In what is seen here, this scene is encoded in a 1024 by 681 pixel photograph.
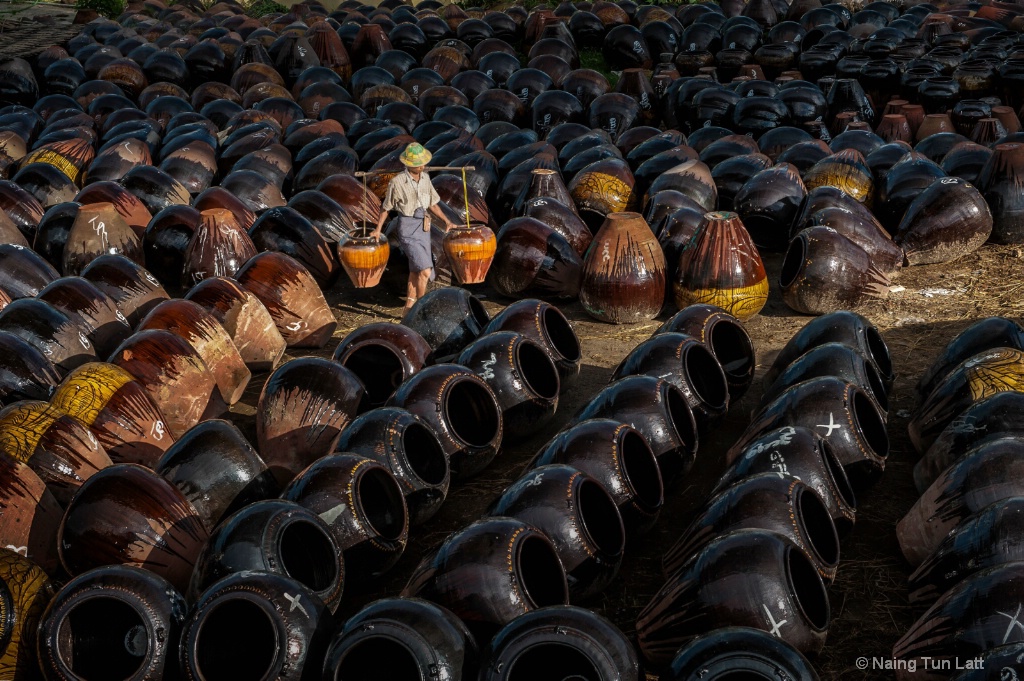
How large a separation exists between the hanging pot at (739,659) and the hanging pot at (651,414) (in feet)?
7.18

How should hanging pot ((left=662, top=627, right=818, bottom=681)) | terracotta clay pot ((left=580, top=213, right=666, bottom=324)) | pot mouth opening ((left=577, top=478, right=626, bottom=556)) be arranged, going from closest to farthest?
1. hanging pot ((left=662, top=627, right=818, bottom=681))
2. pot mouth opening ((left=577, top=478, right=626, bottom=556))
3. terracotta clay pot ((left=580, top=213, right=666, bottom=324))

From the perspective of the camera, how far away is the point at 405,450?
5.96 metres

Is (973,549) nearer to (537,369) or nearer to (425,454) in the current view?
(425,454)

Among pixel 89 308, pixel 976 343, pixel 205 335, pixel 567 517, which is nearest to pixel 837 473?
pixel 567 517

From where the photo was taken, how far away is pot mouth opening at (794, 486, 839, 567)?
16.6ft

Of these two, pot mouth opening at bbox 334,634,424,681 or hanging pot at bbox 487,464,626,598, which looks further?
hanging pot at bbox 487,464,626,598

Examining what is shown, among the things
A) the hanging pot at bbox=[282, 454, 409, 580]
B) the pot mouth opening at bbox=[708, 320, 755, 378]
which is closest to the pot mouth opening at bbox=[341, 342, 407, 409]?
the hanging pot at bbox=[282, 454, 409, 580]

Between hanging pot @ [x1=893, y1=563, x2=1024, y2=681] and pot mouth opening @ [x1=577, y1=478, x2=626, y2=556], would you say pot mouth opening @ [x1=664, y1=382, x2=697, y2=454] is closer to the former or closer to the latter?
pot mouth opening @ [x1=577, y1=478, x2=626, y2=556]

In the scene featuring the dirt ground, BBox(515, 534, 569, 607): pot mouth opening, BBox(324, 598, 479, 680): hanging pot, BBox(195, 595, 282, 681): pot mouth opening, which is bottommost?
the dirt ground

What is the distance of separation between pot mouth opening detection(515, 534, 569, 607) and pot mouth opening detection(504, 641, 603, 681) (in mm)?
559

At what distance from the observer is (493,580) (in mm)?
4477

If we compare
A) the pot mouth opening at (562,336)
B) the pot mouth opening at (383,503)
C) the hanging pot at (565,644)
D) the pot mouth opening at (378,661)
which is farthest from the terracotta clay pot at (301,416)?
the hanging pot at (565,644)

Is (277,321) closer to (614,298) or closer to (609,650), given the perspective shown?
(614,298)

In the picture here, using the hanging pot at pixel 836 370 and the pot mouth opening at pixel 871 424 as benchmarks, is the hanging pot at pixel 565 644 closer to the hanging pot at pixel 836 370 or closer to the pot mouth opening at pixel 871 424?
the pot mouth opening at pixel 871 424
